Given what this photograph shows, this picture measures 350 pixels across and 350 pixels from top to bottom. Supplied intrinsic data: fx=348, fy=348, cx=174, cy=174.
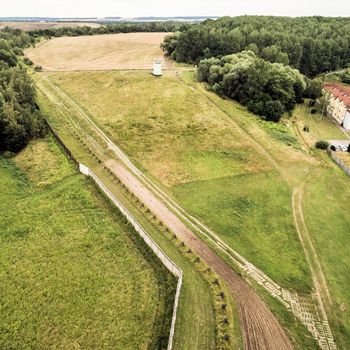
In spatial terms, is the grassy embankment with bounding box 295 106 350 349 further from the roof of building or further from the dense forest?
the dense forest

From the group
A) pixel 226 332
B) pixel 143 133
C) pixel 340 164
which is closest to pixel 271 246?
pixel 226 332

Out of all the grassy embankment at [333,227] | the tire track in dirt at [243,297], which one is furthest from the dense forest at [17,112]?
the grassy embankment at [333,227]

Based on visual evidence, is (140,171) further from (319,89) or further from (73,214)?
(319,89)

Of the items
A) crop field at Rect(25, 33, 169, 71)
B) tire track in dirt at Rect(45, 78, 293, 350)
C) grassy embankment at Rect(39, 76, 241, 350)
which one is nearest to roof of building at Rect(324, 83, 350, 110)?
crop field at Rect(25, 33, 169, 71)

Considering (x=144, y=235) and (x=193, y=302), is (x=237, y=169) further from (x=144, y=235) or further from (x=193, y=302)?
(x=193, y=302)

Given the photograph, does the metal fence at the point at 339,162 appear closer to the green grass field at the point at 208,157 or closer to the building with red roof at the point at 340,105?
the green grass field at the point at 208,157
